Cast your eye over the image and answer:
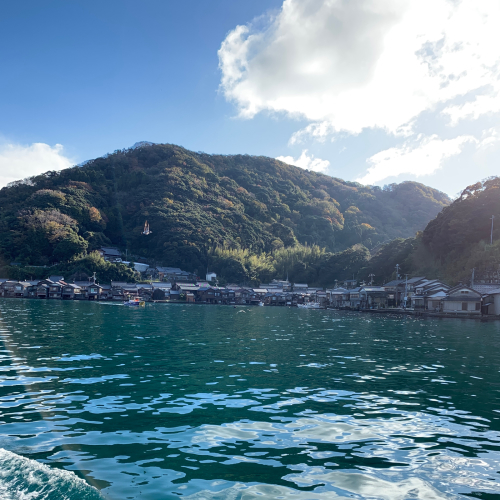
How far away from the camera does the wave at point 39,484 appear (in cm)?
439

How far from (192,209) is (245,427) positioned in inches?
4392

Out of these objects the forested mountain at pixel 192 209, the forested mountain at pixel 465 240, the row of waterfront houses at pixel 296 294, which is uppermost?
the forested mountain at pixel 192 209

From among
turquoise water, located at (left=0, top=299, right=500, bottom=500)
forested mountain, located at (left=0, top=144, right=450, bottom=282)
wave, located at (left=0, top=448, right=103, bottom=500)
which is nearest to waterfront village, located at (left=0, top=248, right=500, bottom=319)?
forested mountain, located at (left=0, top=144, right=450, bottom=282)

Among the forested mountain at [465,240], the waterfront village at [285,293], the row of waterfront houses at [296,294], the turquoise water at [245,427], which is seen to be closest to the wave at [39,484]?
the turquoise water at [245,427]

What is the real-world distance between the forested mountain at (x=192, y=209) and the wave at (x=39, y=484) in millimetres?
83992

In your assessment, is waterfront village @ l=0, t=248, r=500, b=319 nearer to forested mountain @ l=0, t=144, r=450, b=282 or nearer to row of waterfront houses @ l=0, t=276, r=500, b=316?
row of waterfront houses @ l=0, t=276, r=500, b=316

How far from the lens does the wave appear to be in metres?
4.39

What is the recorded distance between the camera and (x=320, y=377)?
11.2m

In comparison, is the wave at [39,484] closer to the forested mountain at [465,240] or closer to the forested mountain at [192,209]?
the forested mountain at [465,240]

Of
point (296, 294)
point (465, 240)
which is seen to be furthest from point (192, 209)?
point (465, 240)

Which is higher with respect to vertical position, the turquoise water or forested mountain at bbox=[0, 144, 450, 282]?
forested mountain at bbox=[0, 144, 450, 282]

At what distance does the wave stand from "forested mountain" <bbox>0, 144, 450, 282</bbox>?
83992 millimetres

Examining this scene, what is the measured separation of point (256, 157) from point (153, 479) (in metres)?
176

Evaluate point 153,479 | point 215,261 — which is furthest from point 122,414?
point 215,261
